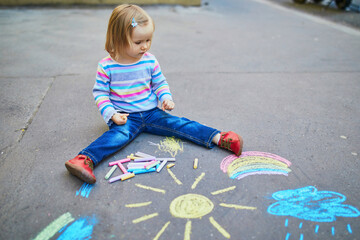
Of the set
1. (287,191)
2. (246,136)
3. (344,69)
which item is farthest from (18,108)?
(344,69)

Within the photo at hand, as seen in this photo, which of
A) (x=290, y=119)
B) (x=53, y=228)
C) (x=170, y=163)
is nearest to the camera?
(x=53, y=228)

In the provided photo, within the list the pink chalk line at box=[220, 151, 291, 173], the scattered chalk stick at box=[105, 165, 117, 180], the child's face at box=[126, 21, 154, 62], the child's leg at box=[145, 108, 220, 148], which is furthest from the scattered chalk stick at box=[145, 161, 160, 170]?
the child's face at box=[126, 21, 154, 62]

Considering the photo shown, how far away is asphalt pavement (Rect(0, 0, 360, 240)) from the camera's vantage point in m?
1.61

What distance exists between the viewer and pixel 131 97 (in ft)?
7.61

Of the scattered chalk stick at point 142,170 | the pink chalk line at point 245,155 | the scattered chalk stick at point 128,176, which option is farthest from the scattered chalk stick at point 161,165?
the pink chalk line at point 245,155

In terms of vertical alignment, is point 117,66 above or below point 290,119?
above

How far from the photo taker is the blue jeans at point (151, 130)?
83.2 inches

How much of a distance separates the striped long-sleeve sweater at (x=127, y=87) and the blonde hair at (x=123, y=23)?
183 millimetres

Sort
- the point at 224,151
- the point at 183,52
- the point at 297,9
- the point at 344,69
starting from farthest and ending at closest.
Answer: the point at 297,9
the point at 183,52
the point at 344,69
the point at 224,151

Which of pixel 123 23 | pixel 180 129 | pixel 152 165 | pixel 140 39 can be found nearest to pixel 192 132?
pixel 180 129

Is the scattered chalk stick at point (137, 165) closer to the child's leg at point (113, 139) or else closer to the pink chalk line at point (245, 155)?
the child's leg at point (113, 139)

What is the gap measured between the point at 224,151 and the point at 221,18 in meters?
6.39

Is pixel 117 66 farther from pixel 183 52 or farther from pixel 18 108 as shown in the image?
pixel 183 52

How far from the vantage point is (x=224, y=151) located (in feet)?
7.34
